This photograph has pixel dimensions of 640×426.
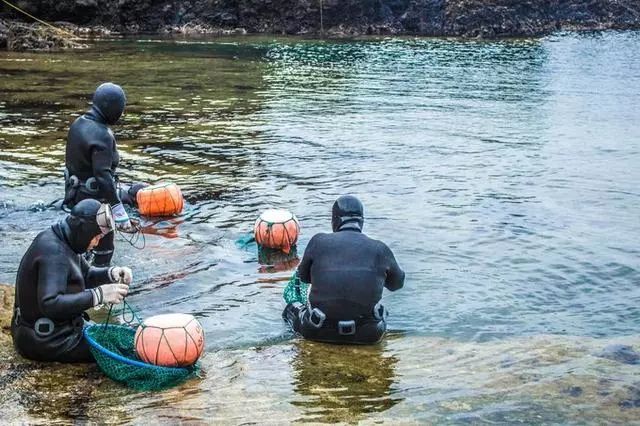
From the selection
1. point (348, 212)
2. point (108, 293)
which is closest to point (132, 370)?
point (108, 293)

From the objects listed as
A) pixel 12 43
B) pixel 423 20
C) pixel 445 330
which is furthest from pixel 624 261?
pixel 423 20

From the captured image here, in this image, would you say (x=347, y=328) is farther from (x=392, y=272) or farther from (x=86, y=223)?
(x=86, y=223)

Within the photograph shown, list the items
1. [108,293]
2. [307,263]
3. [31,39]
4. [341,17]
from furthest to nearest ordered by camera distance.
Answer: [341,17] < [31,39] < [307,263] < [108,293]

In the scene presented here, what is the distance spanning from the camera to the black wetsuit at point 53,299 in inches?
317

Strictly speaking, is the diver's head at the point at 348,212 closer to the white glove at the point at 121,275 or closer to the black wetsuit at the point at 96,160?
the white glove at the point at 121,275

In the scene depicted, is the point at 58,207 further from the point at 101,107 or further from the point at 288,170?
the point at 288,170

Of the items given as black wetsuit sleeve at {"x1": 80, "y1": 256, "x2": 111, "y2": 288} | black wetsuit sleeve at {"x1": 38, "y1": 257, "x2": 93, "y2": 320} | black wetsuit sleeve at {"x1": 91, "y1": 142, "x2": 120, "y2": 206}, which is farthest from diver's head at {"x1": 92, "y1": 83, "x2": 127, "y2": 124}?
black wetsuit sleeve at {"x1": 38, "y1": 257, "x2": 93, "y2": 320}

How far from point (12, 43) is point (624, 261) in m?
40.7

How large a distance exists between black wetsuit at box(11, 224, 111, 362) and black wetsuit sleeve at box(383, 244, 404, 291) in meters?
3.39

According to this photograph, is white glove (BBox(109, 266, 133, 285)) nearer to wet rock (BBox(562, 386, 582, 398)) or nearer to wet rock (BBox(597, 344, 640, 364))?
wet rock (BBox(562, 386, 582, 398))

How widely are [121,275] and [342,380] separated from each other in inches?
103

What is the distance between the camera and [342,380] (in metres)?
8.73

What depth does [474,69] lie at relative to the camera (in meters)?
41.7

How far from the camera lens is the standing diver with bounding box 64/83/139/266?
11.4 m
